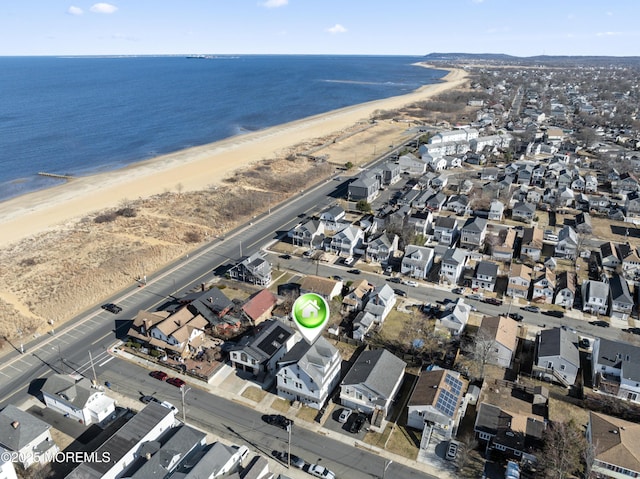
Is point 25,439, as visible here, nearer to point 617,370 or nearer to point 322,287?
point 322,287

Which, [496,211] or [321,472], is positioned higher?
[496,211]

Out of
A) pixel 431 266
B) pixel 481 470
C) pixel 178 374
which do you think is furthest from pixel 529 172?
pixel 178 374

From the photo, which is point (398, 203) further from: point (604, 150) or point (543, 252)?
point (604, 150)

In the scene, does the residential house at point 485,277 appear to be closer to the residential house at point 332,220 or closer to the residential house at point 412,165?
the residential house at point 332,220

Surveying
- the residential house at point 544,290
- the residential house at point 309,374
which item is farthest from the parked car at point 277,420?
the residential house at point 544,290

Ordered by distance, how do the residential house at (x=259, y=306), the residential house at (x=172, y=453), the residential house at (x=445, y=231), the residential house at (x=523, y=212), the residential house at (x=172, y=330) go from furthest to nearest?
the residential house at (x=523, y=212) → the residential house at (x=445, y=231) → the residential house at (x=259, y=306) → the residential house at (x=172, y=330) → the residential house at (x=172, y=453)

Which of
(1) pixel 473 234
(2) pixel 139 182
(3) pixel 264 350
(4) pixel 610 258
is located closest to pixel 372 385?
(3) pixel 264 350
